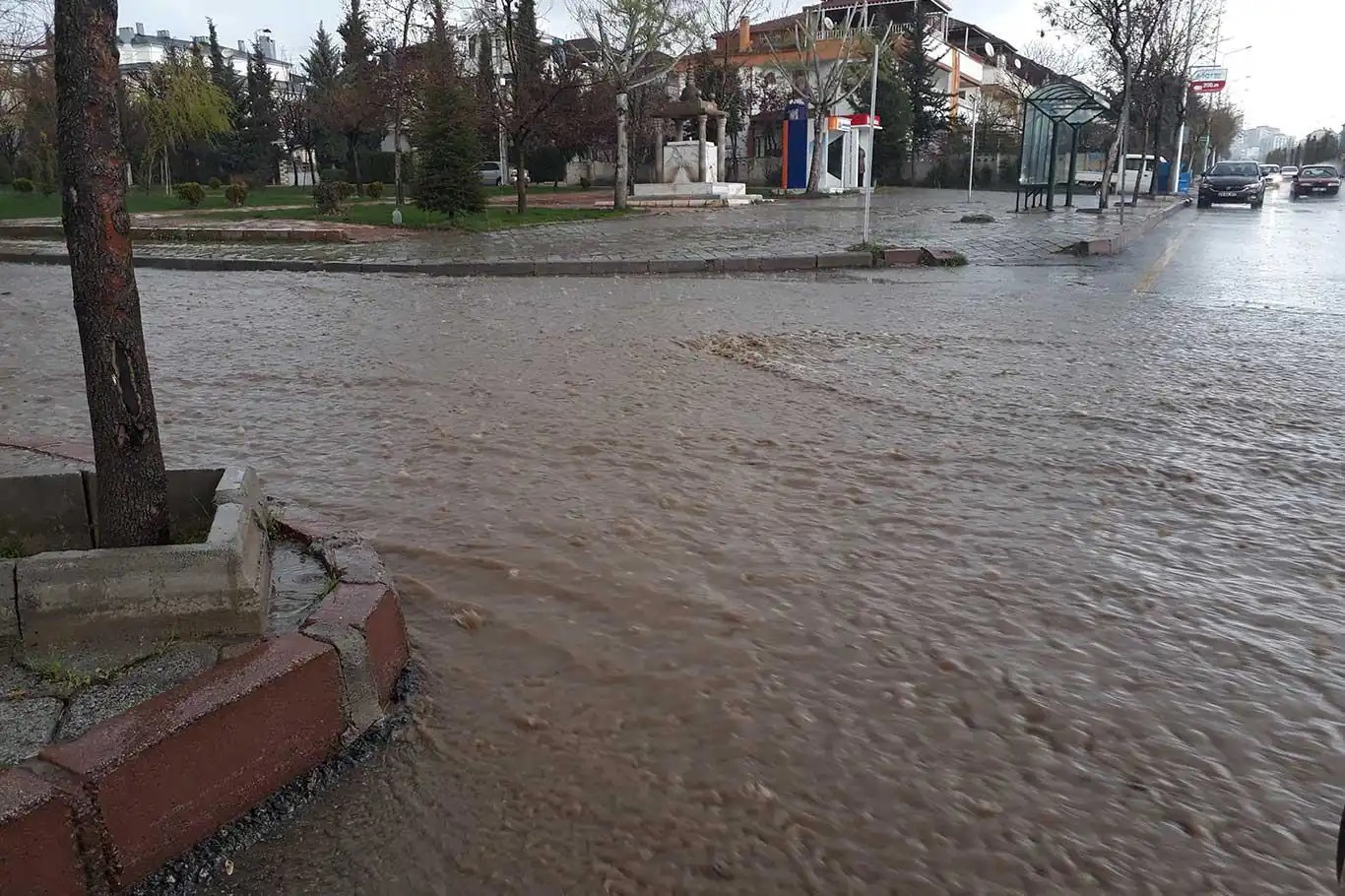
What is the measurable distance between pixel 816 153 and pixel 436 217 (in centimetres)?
2407

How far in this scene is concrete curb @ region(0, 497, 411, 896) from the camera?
2018mm

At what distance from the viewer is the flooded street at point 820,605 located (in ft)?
7.57

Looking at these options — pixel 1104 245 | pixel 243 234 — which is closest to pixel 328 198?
pixel 243 234

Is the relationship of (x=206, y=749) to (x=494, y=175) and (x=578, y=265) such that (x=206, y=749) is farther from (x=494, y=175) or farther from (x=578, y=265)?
(x=494, y=175)

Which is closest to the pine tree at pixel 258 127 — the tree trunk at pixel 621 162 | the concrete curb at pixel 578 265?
the tree trunk at pixel 621 162

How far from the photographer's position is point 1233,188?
38531 millimetres

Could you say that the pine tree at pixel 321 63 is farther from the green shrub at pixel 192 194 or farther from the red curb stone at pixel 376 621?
the red curb stone at pixel 376 621

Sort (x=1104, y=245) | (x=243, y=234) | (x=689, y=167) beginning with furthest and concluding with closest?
(x=689, y=167) < (x=243, y=234) < (x=1104, y=245)

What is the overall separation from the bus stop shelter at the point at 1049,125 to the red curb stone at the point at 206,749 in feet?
97.2

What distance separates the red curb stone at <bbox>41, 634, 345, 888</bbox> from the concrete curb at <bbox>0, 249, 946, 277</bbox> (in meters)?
12.3

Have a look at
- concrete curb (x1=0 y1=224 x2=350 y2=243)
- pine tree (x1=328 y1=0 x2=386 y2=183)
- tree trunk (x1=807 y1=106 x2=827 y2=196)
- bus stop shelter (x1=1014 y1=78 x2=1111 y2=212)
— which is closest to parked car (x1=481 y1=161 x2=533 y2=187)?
pine tree (x1=328 y1=0 x2=386 y2=183)

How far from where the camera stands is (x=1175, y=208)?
117 feet

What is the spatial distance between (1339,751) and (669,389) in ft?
14.8

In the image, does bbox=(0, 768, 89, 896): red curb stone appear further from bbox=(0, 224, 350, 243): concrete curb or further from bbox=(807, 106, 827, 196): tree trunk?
bbox=(807, 106, 827, 196): tree trunk
